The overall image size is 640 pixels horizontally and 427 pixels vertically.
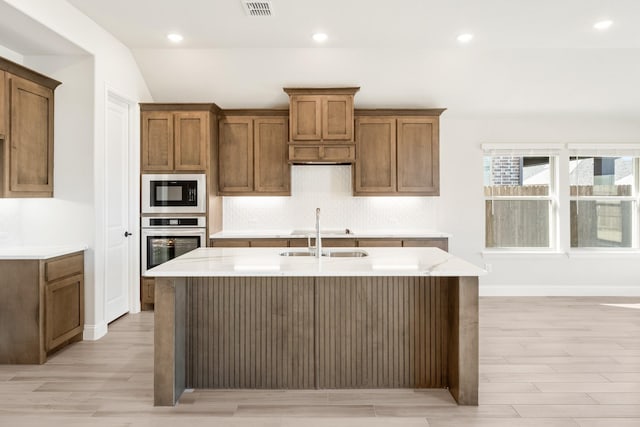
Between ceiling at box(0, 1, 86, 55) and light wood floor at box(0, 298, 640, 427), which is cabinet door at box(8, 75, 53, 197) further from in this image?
light wood floor at box(0, 298, 640, 427)

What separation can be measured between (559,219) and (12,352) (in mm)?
6109

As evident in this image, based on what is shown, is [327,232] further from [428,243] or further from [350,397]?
[350,397]

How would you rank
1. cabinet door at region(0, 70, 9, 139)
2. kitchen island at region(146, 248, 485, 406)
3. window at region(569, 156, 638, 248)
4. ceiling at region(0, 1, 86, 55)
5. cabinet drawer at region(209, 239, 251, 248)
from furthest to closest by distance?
1. window at region(569, 156, 638, 248)
2. cabinet drawer at region(209, 239, 251, 248)
3. cabinet door at region(0, 70, 9, 139)
4. ceiling at region(0, 1, 86, 55)
5. kitchen island at region(146, 248, 485, 406)

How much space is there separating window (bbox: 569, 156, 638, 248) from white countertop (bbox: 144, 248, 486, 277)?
12.5 ft

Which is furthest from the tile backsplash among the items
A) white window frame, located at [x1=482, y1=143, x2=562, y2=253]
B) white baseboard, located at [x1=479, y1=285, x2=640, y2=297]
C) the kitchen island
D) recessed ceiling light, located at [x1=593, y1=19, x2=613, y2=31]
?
the kitchen island

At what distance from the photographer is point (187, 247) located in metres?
5.32

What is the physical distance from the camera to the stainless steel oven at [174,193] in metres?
5.31

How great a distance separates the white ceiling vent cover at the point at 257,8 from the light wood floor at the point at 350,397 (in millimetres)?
2885

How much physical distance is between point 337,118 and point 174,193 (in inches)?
79.2

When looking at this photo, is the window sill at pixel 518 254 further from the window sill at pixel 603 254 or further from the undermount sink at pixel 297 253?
the undermount sink at pixel 297 253

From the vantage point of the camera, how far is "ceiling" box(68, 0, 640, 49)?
3.86 meters

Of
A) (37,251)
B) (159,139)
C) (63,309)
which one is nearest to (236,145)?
(159,139)

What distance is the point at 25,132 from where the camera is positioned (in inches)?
151

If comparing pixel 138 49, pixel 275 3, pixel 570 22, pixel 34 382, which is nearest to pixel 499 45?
pixel 570 22
